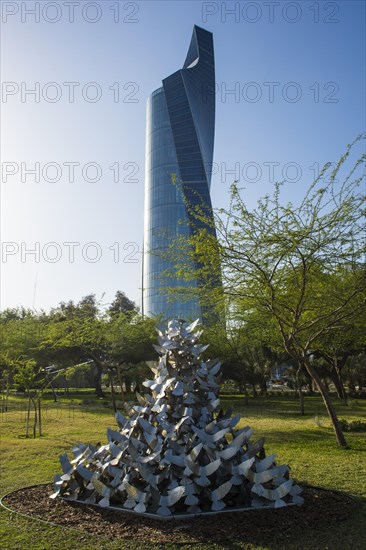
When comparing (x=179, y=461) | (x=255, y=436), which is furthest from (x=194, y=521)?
(x=255, y=436)

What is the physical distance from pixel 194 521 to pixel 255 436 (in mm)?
10057

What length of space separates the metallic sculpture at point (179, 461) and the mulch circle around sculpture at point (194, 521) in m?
0.17

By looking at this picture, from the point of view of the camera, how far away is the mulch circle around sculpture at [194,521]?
18.6 feet

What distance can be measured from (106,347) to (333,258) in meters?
22.8

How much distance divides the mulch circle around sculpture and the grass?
0.17 meters

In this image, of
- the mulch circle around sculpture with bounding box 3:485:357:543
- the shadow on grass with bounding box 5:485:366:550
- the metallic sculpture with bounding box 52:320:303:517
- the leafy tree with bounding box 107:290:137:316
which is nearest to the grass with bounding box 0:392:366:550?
the shadow on grass with bounding box 5:485:366:550

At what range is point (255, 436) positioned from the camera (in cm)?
1564

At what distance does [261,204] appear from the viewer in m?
11.3

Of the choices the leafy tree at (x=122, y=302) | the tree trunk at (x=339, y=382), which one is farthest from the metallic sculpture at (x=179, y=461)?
the leafy tree at (x=122, y=302)

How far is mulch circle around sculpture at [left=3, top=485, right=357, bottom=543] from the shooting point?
5.67 metres

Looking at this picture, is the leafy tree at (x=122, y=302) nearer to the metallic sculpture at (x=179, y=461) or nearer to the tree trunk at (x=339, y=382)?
the tree trunk at (x=339, y=382)

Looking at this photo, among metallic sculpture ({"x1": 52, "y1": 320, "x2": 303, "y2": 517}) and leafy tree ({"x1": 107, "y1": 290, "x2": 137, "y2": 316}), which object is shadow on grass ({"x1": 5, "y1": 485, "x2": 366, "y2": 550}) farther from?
leafy tree ({"x1": 107, "y1": 290, "x2": 137, "y2": 316})

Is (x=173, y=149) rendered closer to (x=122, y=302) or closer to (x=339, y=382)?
(x=122, y=302)

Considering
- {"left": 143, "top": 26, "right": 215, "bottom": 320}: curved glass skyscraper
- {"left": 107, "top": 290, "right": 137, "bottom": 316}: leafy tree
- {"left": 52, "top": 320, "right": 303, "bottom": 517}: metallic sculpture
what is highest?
{"left": 143, "top": 26, "right": 215, "bottom": 320}: curved glass skyscraper
